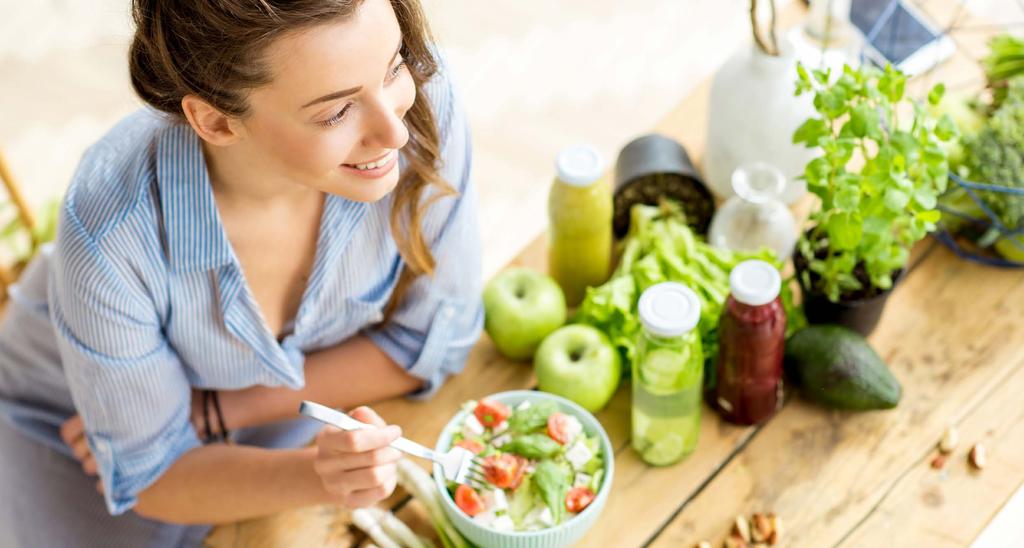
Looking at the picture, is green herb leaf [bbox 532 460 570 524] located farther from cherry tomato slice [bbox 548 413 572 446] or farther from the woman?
the woman

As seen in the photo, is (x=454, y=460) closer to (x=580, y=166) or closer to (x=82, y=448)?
(x=580, y=166)

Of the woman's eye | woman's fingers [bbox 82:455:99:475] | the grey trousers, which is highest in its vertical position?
the woman's eye

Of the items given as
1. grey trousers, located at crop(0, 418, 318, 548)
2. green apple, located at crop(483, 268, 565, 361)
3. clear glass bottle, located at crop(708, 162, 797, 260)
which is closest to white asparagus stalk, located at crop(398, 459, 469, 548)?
green apple, located at crop(483, 268, 565, 361)

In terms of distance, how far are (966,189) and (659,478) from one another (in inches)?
24.8

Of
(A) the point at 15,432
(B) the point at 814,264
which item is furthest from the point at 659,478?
(A) the point at 15,432

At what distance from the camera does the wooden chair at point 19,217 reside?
236 cm

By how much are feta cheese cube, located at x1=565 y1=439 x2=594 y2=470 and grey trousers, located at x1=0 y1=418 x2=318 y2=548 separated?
69 cm

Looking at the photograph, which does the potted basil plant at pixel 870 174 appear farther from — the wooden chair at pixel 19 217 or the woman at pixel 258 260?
the wooden chair at pixel 19 217

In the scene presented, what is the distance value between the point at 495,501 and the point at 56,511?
0.85 m

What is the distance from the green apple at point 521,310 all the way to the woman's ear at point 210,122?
0.51m

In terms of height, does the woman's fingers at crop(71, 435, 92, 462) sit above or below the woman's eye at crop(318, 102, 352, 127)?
below

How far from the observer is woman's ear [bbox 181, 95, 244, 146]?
44.8 inches

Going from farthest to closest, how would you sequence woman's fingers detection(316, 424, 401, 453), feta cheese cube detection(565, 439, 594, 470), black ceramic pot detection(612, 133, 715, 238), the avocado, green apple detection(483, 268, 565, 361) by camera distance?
black ceramic pot detection(612, 133, 715, 238), green apple detection(483, 268, 565, 361), the avocado, feta cheese cube detection(565, 439, 594, 470), woman's fingers detection(316, 424, 401, 453)

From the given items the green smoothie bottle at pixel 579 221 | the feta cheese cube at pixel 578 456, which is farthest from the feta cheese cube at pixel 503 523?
the green smoothie bottle at pixel 579 221
